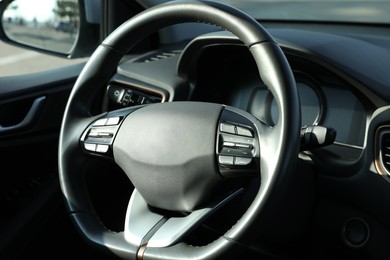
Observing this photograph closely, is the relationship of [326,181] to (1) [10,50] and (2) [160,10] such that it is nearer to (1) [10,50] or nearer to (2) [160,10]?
(2) [160,10]

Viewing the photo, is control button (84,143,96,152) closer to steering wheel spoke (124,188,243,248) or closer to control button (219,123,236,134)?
steering wheel spoke (124,188,243,248)

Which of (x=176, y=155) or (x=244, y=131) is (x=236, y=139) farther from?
(x=176, y=155)

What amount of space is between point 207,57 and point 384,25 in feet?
1.77

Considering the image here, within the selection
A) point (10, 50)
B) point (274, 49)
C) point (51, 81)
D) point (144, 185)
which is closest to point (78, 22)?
point (51, 81)

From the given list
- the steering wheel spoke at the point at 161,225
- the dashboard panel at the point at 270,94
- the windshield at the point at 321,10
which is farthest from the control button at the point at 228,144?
the windshield at the point at 321,10

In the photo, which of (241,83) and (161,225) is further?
(241,83)

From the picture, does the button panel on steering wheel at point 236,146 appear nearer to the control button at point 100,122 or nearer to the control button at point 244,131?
the control button at point 244,131

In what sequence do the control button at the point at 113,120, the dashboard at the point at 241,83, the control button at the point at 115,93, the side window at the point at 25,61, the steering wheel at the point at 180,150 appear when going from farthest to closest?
the side window at the point at 25,61 → the control button at the point at 115,93 → the dashboard at the point at 241,83 → the control button at the point at 113,120 → the steering wheel at the point at 180,150

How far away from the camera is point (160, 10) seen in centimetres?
135

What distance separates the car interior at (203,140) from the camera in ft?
4.05

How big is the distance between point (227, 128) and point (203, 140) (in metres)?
0.06

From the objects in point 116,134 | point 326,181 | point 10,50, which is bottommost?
point 10,50

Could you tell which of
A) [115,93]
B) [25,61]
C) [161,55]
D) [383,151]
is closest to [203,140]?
[383,151]

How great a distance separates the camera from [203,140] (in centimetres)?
129
